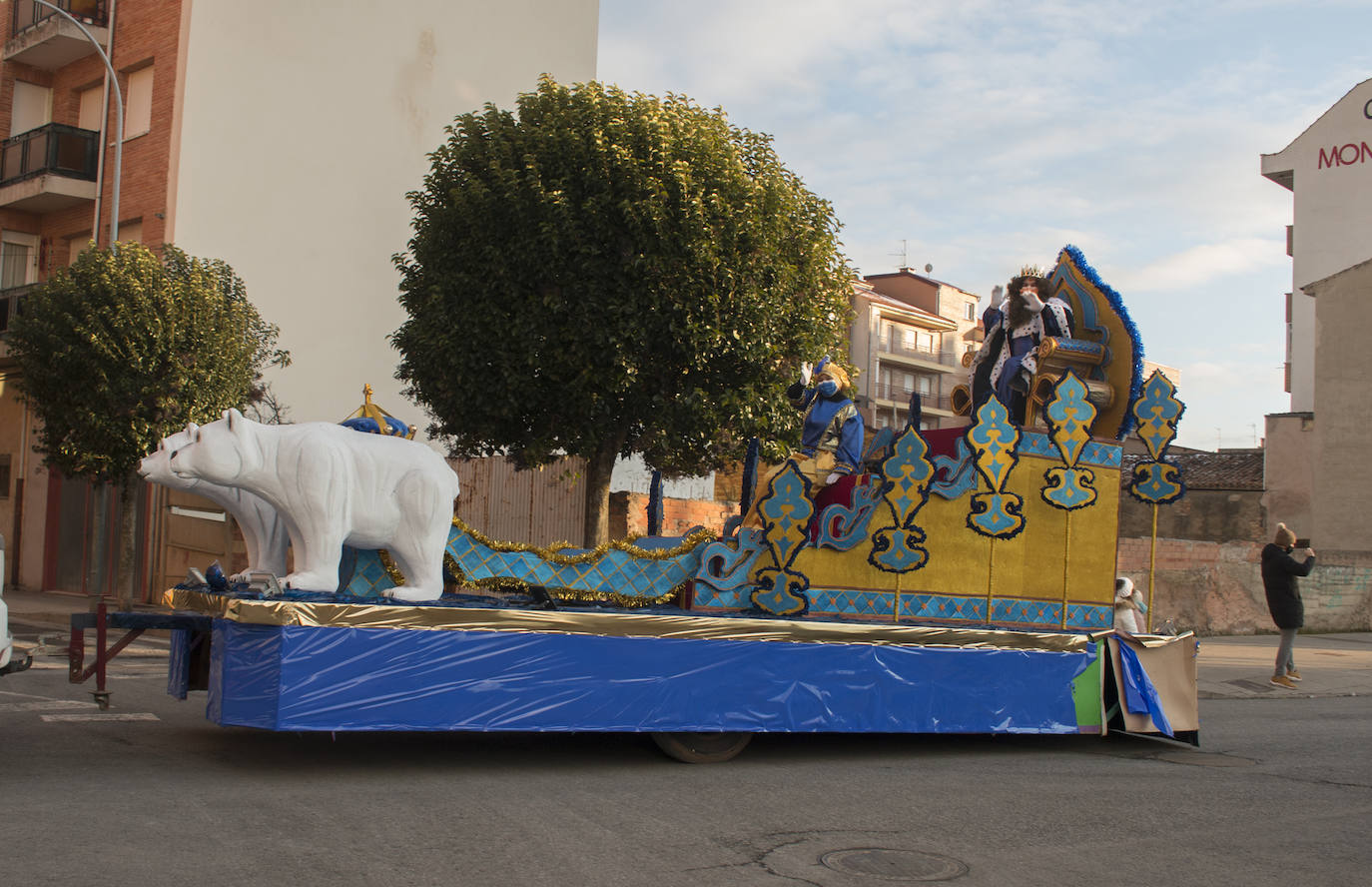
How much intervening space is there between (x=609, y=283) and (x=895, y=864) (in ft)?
34.1

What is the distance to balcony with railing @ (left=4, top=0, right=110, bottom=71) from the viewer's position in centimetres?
2364

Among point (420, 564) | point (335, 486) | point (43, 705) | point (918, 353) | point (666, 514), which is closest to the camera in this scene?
point (335, 486)

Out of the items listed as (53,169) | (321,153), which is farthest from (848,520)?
(53,169)

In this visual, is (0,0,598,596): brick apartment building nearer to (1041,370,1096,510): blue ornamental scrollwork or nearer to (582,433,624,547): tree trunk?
(582,433,624,547): tree trunk

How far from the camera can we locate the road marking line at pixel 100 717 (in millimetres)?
8766

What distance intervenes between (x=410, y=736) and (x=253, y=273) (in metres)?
16.1

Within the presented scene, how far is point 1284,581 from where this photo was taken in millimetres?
13492

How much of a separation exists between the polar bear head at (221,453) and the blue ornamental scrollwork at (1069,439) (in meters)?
5.58

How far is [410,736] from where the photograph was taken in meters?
8.59

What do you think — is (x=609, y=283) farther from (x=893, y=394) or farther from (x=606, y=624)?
(x=893, y=394)

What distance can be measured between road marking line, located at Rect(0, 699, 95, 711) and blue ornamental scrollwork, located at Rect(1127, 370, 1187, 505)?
8.33 m

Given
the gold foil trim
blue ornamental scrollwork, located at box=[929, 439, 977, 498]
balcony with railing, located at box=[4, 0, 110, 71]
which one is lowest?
the gold foil trim

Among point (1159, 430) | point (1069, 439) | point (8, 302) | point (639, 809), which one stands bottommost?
point (639, 809)

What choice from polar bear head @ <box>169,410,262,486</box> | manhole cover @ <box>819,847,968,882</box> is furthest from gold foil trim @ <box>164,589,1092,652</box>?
manhole cover @ <box>819,847,968,882</box>
